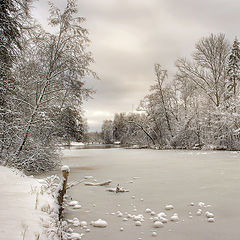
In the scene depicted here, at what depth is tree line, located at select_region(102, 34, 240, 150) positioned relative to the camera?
2011 centimetres

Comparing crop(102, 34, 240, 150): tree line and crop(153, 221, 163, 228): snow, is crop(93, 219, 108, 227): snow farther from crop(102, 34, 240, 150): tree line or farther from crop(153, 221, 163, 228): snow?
crop(102, 34, 240, 150): tree line

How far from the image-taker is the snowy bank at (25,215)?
220 cm

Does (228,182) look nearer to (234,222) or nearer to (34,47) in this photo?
(234,222)

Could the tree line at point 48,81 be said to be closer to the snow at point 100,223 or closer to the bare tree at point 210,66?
the snow at point 100,223

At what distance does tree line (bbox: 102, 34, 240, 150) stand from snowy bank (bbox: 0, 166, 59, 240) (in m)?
18.4

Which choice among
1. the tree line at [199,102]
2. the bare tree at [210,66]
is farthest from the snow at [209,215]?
the bare tree at [210,66]

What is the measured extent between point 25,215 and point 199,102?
2422cm

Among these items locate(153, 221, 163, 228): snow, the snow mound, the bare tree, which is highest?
the bare tree

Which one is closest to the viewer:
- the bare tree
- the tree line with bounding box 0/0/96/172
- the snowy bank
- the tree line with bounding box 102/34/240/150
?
the snowy bank

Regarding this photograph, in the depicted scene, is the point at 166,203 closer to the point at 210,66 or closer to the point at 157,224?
the point at 157,224

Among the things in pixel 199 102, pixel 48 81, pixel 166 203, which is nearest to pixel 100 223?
Result: pixel 166 203

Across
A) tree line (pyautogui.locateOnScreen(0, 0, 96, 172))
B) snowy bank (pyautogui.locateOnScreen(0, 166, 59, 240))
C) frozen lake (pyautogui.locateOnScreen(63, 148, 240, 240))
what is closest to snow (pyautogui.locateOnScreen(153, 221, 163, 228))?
frozen lake (pyautogui.locateOnScreen(63, 148, 240, 240))

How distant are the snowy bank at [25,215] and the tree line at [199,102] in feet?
60.3

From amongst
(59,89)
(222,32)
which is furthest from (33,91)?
(222,32)
